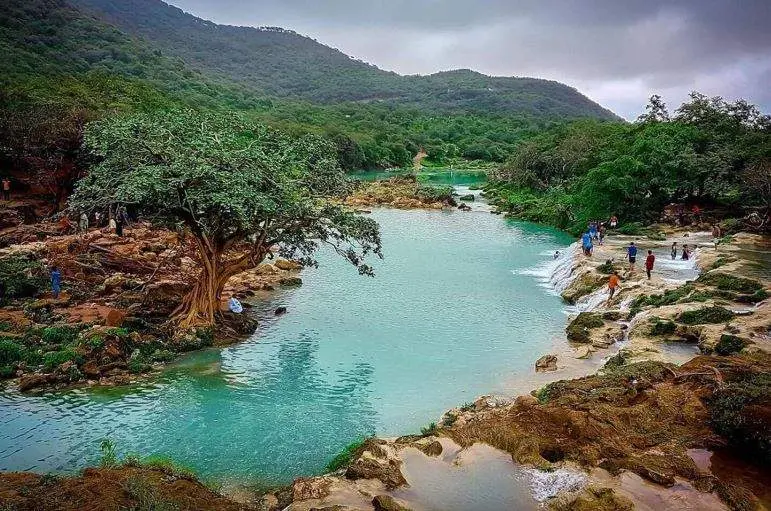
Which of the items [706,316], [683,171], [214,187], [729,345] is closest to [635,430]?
[729,345]

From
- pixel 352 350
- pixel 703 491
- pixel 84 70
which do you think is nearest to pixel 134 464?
pixel 352 350

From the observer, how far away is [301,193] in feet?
78.5

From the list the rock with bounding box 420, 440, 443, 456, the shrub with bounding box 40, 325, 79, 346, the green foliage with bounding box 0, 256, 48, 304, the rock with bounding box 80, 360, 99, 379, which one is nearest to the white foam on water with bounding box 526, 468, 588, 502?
the rock with bounding box 420, 440, 443, 456

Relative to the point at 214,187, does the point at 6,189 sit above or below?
below

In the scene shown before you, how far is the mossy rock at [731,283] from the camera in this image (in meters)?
24.9

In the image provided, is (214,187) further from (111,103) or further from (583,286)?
A: (111,103)

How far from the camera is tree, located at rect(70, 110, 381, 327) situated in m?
21.2

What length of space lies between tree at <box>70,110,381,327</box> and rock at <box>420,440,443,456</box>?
9.50 meters

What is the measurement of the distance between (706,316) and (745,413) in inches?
365

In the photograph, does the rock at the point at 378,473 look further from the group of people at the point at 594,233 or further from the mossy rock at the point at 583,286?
the group of people at the point at 594,233

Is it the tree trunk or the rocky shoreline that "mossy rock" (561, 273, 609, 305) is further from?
the tree trunk

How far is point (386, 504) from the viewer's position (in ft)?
37.9

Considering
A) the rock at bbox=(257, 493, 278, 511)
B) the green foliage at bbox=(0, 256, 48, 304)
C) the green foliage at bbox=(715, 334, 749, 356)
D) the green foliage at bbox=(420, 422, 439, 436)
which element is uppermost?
the green foliage at bbox=(715, 334, 749, 356)

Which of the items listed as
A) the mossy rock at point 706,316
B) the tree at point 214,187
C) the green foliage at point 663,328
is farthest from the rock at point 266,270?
the mossy rock at point 706,316
